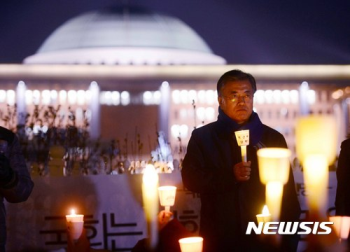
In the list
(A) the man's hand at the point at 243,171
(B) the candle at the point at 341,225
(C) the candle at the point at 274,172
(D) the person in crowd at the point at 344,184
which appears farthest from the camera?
(D) the person in crowd at the point at 344,184

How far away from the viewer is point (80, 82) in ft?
178

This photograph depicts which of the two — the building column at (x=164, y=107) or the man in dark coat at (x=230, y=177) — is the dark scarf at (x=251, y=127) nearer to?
the man in dark coat at (x=230, y=177)

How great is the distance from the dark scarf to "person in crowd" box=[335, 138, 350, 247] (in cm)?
87

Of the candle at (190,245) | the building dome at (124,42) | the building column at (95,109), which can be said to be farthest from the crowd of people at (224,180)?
the building dome at (124,42)

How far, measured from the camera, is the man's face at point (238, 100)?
2891 millimetres

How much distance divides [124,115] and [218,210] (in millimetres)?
52135

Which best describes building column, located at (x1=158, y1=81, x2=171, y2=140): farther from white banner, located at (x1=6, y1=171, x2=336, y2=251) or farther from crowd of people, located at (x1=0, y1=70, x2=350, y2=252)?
crowd of people, located at (x1=0, y1=70, x2=350, y2=252)

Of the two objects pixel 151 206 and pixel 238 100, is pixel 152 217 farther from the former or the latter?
pixel 238 100

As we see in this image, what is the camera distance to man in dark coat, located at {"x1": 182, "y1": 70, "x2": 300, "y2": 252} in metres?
2.87

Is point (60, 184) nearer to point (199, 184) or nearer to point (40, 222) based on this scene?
point (40, 222)

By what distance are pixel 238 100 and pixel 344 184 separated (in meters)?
1.00

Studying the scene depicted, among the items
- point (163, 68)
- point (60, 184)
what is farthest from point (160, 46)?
point (60, 184)

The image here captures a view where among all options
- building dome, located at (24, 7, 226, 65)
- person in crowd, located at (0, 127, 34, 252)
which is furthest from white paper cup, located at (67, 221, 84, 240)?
building dome, located at (24, 7, 226, 65)

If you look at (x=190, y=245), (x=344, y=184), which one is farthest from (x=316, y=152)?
(x=344, y=184)
